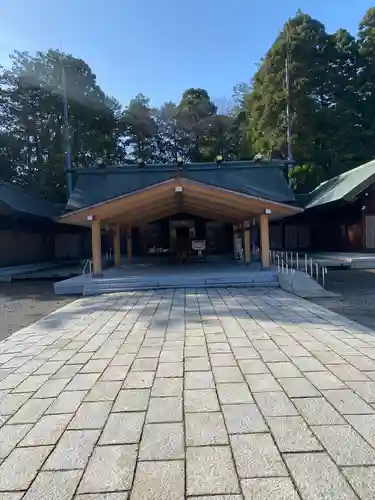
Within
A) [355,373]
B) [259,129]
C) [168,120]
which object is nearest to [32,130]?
[168,120]

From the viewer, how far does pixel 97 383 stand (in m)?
3.23

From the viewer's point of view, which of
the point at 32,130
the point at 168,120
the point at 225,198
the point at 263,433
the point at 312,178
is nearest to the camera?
the point at 263,433

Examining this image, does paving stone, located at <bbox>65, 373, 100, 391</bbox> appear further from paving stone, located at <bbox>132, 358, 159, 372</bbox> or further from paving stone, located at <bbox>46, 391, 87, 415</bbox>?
paving stone, located at <bbox>132, 358, 159, 372</bbox>

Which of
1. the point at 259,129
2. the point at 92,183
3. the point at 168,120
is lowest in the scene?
the point at 92,183

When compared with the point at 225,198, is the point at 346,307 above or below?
below

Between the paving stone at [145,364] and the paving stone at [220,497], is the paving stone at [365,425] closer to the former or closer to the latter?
the paving stone at [220,497]

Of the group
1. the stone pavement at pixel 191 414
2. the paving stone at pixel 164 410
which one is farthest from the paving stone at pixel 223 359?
the paving stone at pixel 164 410

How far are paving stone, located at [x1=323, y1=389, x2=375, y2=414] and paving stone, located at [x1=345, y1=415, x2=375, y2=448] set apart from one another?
8cm

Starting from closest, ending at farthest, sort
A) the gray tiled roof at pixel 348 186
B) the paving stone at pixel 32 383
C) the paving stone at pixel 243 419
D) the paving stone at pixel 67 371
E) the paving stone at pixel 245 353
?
the paving stone at pixel 243 419
the paving stone at pixel 32 383
the paving stone at pixel 67 371
the paving stone at pixel 245 353
the gray tiled roof at pixel 348 186

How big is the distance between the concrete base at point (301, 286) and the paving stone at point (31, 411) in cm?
599

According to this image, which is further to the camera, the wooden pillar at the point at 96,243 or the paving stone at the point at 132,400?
the wooden pillar at the point at 96,243

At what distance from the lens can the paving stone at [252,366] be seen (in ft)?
11.2

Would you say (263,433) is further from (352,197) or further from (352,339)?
(352,197)

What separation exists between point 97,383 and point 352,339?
2937 millimetres
